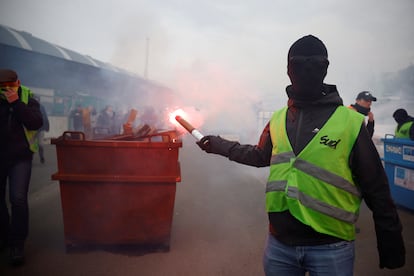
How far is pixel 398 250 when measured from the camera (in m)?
1.41

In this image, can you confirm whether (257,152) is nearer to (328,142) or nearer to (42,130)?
(328,142)

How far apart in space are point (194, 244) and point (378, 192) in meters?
2.76

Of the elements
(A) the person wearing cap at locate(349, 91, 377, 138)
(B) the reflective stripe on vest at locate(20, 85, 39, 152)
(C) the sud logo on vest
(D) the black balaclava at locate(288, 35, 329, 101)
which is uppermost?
(D) the black balaclava at locate(288, 35, 329, 101)

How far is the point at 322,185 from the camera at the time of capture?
4.60 feet

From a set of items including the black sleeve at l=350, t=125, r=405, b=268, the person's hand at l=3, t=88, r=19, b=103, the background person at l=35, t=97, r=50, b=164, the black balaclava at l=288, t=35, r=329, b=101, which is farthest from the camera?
the background person at l=35, t=97, r=50, b=164

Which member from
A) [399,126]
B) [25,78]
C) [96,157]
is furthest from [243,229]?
[25,78]

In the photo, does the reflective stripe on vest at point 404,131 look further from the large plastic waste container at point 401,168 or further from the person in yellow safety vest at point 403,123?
the large plastic waste container at point 401,168

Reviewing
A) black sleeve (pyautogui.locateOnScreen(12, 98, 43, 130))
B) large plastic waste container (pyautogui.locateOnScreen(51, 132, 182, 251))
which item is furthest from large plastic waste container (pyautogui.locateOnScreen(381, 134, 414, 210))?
black sleeve (pyautogui.locateOnScreen(12, 98, 43, 130))

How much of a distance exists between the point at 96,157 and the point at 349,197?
8.51ft

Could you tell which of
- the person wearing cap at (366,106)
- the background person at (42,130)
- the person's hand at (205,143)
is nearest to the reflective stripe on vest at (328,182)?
the person's hand at (205,143)

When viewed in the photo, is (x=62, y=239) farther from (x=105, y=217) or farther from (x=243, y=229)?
(x=243, y=229)

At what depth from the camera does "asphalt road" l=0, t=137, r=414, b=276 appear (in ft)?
10.2

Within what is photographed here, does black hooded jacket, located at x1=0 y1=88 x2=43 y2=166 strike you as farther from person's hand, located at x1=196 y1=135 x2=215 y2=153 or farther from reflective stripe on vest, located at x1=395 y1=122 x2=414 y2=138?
reflective stripe on vest, located at x1=395 y1=122 x2=414 y2=138

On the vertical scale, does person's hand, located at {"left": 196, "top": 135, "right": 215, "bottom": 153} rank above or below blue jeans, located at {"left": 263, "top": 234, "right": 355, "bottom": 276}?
above
